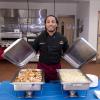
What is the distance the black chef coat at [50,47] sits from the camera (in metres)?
2.45

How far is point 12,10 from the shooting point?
7.43 metres

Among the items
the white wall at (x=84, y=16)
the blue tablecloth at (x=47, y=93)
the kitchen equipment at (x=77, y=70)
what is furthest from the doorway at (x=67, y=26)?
the blue tablecloth at (x=47, y=93)

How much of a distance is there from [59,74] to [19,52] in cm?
46

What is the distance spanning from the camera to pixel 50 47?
2439mm

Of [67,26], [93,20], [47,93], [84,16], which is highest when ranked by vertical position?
[84,16]

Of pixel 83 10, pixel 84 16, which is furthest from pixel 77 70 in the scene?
pixel 83 10

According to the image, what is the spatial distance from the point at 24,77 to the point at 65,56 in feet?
1.89

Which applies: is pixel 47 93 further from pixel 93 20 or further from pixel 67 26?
pixel 67 26

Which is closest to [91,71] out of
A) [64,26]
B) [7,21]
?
[64,26]

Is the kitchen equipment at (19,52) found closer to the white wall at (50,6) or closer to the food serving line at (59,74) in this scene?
the food serving line at (59,74)

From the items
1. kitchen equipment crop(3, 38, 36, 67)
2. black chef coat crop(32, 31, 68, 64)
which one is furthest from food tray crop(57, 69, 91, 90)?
black chef coat crop(32, 31, 68, 64)

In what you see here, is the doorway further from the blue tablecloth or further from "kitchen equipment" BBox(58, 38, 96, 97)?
the blue tablecloth

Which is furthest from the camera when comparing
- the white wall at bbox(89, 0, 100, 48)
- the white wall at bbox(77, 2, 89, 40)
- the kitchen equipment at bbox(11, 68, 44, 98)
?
the white wall at bbox(77, 2, 89, 40)

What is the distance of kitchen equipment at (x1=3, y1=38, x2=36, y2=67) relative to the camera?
6.43ft
